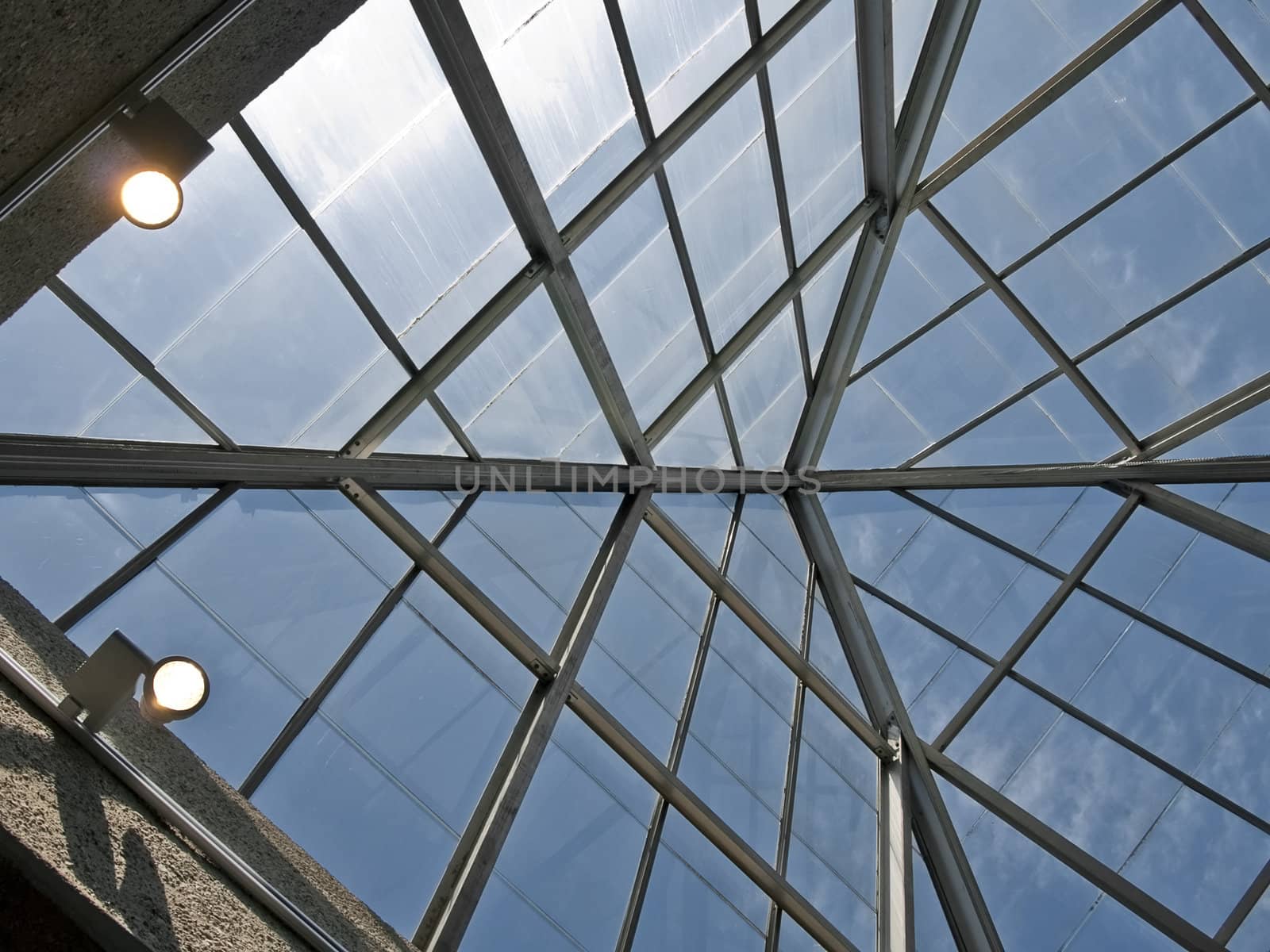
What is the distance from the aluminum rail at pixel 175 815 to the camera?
450 cm

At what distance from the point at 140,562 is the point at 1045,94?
16.5 meters

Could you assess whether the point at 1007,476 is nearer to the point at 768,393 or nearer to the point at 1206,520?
the point at 1206,520

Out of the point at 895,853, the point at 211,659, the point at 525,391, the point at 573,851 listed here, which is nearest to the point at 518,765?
the point at 573,851

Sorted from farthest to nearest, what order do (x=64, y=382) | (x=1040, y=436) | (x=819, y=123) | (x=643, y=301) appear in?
(x=1040, y=436)
(x=819, y=123)
(x=643, y=301)
(x=64, y=382)

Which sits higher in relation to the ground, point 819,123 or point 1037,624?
point 819,123

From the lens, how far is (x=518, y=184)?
10.9 meters

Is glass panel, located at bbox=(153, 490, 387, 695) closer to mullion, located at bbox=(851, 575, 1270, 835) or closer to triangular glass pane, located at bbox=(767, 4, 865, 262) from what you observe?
triangular glass pane, located at bbox=(767, 4, 865, 262)

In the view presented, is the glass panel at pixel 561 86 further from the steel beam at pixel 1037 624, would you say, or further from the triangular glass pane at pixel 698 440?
the steel beam at pixel 1037 624

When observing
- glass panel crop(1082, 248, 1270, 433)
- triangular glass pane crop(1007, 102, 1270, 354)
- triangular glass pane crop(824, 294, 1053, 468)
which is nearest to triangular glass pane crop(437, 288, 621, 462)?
triangular glass pane crop(824, 294, 1053, 468)

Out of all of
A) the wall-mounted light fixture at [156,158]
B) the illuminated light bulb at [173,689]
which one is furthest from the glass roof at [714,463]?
the wall-mounted light fixture at [156,158]

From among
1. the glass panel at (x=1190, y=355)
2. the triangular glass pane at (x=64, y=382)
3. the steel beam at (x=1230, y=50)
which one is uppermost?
the steel beam at (x=1230, y=50)

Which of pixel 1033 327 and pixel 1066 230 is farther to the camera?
pixel 1033 327

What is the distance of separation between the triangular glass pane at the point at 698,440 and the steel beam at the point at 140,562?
27.4 ft

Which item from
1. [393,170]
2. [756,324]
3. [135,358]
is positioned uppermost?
[756,324]
